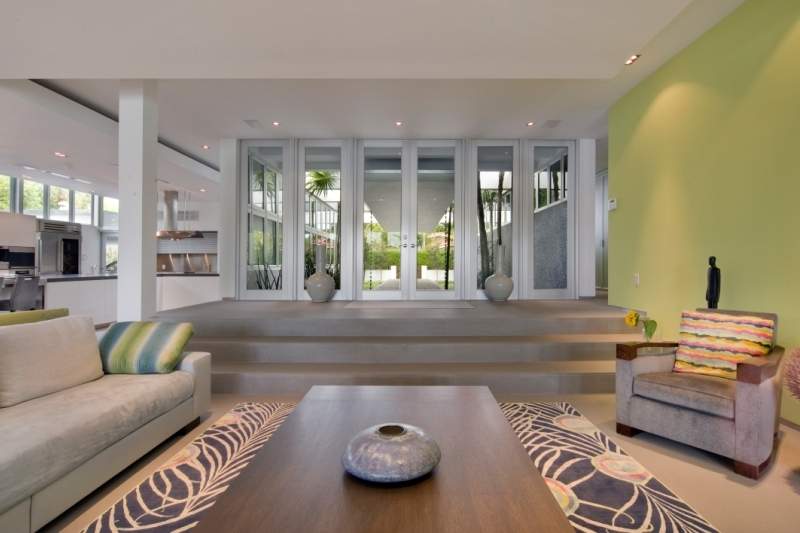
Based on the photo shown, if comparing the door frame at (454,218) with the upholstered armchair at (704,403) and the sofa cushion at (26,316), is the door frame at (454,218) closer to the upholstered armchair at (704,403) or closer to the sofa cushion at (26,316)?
Result: the upholstered armchair at (704,403)

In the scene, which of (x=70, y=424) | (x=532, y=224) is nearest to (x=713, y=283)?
(x=532, y=224)

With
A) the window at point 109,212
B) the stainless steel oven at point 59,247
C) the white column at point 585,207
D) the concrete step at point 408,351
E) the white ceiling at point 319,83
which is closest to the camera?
the white ceiling at point 319,83

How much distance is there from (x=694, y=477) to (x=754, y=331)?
110 cm

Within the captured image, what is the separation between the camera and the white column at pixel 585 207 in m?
6.48

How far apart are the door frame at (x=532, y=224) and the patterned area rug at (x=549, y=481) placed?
3814 millimetres

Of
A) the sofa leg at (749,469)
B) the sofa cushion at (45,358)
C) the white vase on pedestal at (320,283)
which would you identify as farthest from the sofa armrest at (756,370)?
the white vase on pedestal at (320,283)

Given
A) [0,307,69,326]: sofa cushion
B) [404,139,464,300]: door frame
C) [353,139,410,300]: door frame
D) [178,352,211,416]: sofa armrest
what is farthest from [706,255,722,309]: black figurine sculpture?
[0,307,69,326]: sofa cushion

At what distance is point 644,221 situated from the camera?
4.58 meters

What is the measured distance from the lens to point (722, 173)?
347cm

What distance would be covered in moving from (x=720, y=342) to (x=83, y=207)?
12348 millimetres

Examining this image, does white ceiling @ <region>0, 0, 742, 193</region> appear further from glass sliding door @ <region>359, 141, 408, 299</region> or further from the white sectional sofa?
the white sectional sofa

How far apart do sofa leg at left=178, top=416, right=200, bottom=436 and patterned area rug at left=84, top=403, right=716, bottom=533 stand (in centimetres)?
13

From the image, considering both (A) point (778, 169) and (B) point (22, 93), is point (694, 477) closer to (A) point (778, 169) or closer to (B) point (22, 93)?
(A) point (778, 169)

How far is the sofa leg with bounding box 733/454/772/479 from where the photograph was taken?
7.13ft
